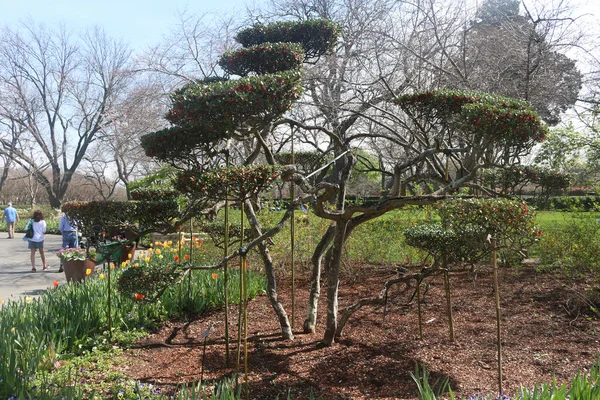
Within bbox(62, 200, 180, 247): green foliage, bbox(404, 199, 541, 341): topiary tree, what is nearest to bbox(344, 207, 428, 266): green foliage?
bbox(62, 200, 180, 247): green foliage

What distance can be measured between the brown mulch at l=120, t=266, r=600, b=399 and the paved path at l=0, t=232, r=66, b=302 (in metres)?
2.76

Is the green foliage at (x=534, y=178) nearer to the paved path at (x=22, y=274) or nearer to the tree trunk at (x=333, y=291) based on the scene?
the tree trunk at (x=333, y=291)

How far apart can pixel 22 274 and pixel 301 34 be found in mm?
7838

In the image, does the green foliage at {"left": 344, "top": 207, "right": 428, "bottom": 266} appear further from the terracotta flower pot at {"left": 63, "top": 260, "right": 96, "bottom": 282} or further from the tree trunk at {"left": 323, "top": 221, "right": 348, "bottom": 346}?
the terracotta flower pot at {"left": 63, "top": 260, "right": 96, "bottom": 282}

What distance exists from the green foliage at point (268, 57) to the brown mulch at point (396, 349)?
2516mm

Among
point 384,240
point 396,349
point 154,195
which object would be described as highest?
point 154,195

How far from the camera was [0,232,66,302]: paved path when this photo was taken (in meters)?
7.30

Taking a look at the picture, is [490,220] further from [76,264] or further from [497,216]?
[76,264]

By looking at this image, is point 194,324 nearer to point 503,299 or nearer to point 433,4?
point 503,299

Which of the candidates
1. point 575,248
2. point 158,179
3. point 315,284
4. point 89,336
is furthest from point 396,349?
point 158,179

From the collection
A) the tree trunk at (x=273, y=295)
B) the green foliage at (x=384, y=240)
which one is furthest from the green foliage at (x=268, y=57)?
the green foliage at (x=384, y=240)

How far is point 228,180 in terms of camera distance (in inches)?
109

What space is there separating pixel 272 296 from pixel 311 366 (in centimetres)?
84

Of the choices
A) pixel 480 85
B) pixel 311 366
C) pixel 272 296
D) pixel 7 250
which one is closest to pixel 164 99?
pixel 7 250
